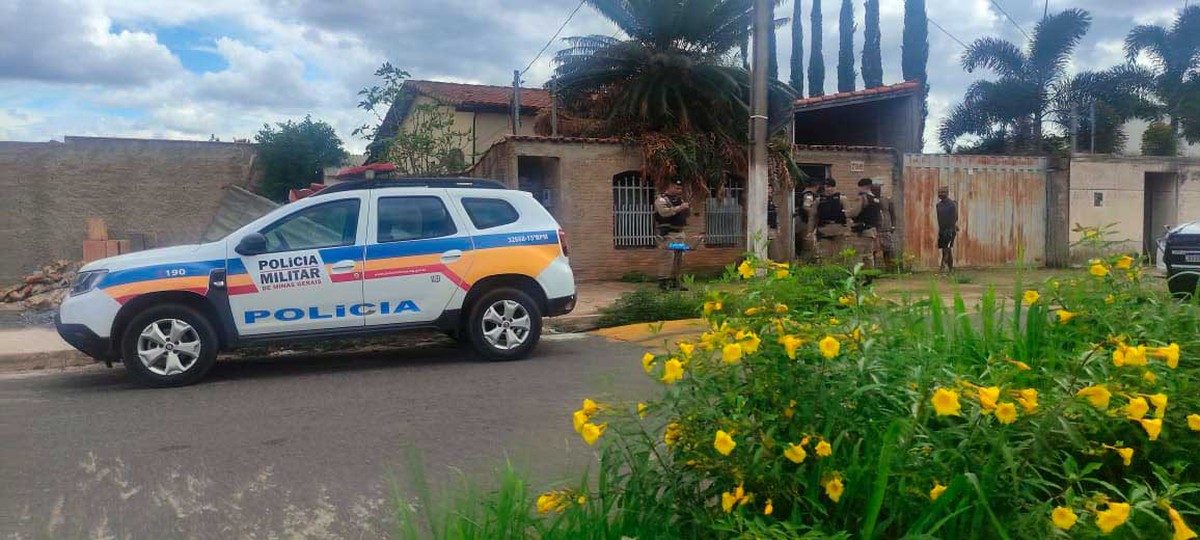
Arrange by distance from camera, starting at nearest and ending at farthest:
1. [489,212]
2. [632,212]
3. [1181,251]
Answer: [489,212], [1181,251], [632,212]

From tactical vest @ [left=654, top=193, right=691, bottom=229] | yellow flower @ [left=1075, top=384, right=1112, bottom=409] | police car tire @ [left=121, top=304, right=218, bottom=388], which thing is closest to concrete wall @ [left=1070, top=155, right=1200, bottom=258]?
tactical vest @ [left=654, top=193, right=691, bottom=229]

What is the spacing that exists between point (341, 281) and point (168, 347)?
1445mm

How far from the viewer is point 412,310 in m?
8.05

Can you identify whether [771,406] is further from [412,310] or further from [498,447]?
[412,310]

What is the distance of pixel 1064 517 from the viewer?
2.26m

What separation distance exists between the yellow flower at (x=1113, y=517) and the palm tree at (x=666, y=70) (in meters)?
14.9

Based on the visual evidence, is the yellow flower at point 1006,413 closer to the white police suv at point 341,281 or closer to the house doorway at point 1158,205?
the white police suv at point 341,281

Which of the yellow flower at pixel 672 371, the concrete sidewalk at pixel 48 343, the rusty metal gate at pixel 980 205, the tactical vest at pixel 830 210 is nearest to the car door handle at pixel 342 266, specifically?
the concrete sidewalk at pixel 48 343

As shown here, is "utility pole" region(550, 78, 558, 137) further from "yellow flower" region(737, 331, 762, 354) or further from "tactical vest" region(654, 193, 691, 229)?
"yellow flower" region(737, 331, 762, 354)

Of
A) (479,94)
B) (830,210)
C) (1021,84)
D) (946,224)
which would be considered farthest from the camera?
(479,94)

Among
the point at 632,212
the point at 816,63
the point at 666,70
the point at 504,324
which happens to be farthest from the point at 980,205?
the point at 816,63

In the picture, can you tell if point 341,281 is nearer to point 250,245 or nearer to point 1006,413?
point 250,245

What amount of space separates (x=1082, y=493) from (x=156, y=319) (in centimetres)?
690

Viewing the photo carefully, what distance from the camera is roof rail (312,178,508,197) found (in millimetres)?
8086
